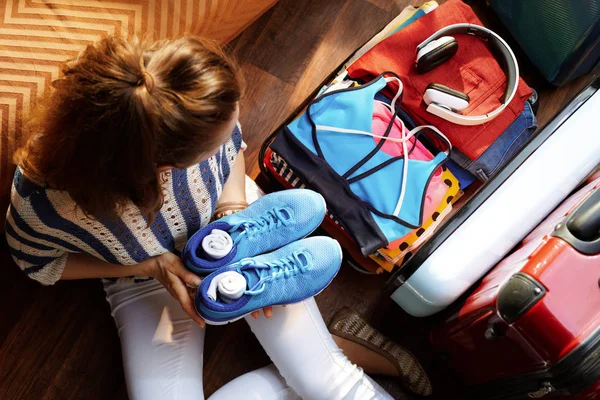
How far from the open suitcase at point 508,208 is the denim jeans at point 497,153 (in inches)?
6.1

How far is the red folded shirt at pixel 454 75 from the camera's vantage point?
3.96 ft

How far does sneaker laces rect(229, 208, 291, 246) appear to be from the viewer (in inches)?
39.2

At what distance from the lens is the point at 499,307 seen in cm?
85

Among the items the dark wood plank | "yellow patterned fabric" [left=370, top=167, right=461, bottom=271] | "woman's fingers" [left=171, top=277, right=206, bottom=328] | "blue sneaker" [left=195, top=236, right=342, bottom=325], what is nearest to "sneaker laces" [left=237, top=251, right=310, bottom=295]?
"blue sneaker" [left=195, top=236, right=342, bottom=325]

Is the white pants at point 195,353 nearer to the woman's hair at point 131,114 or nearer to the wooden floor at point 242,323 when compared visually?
the wooden floor at point 242,323

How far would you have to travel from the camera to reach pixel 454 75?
1.23 meters

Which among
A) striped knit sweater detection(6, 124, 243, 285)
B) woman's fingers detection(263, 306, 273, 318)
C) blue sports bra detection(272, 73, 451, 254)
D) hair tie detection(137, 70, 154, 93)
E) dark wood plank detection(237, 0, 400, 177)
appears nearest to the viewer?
hair tie detection(137, 70, 154, 93)

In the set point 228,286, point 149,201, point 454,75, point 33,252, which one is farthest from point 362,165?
point 33,252

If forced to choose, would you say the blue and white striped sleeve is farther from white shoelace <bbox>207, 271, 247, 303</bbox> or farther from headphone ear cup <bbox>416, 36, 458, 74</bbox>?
headphone ear cup <bbox>416, 36, 458, 74</bbox>

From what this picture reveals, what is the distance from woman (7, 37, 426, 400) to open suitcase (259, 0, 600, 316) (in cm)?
23

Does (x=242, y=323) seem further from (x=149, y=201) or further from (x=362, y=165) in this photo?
(x=149, y=201)

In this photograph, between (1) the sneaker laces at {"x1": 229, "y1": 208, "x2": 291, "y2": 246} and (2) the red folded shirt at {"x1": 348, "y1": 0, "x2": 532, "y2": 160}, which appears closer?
(1) the sneaker laces at {"x1": 229, "y1": 208, "x2": 291, "y2": 246}

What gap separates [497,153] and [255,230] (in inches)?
22.5

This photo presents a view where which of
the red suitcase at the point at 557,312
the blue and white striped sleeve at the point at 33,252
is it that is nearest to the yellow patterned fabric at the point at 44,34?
the blue and white striped sleeve at the point at 33,252
